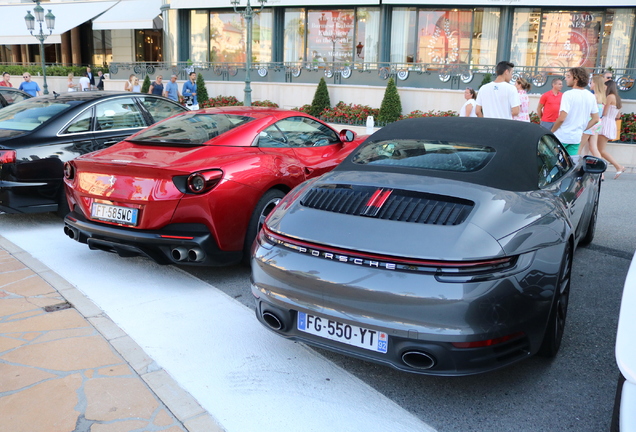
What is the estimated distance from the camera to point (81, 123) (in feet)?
21.6

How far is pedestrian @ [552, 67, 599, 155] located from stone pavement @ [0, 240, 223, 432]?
6596 mm

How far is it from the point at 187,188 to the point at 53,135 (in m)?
2.80

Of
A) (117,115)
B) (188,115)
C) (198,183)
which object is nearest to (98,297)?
(198,183)

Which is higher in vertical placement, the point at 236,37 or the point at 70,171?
the point at 236,37

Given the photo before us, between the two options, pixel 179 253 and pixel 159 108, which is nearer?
pixel 179 253

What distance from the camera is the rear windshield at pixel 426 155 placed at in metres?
3.58

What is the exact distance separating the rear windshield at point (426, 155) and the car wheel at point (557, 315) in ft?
2.52

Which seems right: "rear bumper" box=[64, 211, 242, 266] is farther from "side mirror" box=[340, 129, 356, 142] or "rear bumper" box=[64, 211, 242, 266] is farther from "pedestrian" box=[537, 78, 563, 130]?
"pedestrian" box=[537, 78, 563, 130]

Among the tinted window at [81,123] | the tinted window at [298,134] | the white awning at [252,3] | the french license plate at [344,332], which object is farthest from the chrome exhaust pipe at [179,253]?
the white awning at [252,3]

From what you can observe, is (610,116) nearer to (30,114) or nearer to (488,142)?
(488,142)

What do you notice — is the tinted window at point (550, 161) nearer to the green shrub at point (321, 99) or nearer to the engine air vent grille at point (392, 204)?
the engine air vent grille at point (392, 204)

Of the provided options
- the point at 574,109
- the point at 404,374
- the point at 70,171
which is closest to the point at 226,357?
the point at 404,374

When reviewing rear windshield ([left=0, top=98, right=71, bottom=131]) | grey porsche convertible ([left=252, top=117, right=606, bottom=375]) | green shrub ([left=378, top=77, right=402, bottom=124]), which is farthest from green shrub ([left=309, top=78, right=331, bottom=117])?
grey porsche convertible ([left=252, top=117, right=606, bottom=375])

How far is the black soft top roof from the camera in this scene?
3385 mm
